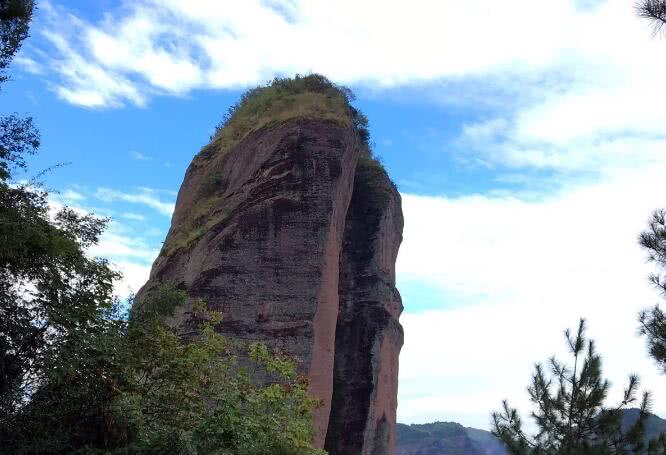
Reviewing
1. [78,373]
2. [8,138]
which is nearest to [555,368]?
[78,373]

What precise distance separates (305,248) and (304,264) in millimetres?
560

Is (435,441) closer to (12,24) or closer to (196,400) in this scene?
(196,400)

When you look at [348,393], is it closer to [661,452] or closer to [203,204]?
[203,204]

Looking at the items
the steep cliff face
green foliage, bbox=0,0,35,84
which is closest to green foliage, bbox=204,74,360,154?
the steep cliff face

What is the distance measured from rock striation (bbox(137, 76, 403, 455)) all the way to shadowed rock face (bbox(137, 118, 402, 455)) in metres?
0.04

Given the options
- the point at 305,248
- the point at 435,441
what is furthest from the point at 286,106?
the point at 435,441

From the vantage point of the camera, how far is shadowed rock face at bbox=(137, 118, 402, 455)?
19.6 m

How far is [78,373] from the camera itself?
11.0m

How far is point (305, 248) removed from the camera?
67.5ft

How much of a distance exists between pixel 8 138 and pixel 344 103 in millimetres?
14634

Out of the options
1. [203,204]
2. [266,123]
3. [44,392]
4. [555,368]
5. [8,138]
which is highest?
[266,123]

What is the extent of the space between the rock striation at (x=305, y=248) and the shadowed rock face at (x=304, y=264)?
0.04 metres

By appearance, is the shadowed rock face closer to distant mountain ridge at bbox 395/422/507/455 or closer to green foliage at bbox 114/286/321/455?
green foliage at bbox 114/286/321/455

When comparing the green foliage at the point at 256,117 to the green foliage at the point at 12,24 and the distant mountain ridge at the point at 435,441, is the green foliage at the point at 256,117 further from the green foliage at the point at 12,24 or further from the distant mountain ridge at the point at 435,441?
the distant mountain ridge at the point at 435,441
